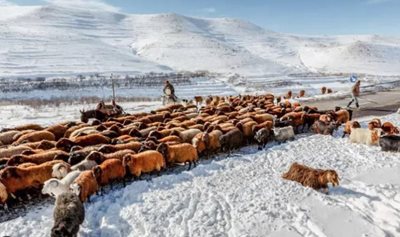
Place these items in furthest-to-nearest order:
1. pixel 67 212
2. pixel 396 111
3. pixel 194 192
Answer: pixel 396 111, pixel 194 192, pixel 67 212

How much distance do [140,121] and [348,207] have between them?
32.1 ft

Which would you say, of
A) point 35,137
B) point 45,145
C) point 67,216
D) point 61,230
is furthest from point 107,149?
point 61,230

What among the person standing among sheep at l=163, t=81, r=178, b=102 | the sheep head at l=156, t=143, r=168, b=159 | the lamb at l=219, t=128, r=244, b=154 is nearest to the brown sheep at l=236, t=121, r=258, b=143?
the lamb at l=219, t=128, r=244, b=154

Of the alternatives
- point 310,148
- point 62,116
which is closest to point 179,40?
point 62,116

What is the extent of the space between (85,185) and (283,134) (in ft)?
27.1

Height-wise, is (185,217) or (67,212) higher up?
(67,212)

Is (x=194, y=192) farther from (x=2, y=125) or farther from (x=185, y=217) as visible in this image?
(x=2, y=125)

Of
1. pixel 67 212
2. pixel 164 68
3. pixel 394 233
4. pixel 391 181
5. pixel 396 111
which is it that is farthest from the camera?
pixel 164 68

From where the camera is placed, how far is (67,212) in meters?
7.43

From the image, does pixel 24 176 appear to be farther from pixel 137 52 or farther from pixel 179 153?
pixel 137 52

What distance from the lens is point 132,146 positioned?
12219 mm

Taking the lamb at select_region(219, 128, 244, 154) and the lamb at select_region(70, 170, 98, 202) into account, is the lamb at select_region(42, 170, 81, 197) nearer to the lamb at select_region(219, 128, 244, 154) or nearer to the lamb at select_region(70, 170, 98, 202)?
the lamb at select_region(70, 170, 98, 202)

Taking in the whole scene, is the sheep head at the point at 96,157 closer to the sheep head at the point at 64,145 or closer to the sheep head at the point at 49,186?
the sheep head at the point at 49,186

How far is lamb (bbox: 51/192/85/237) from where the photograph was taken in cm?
712
